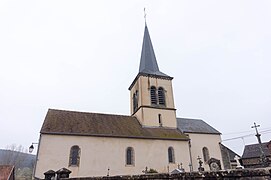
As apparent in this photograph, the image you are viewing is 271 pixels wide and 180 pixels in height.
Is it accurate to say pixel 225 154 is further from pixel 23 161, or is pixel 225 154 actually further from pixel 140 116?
pixel 23 161

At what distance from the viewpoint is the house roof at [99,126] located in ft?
53.0

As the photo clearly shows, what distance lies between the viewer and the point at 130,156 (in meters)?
16.9

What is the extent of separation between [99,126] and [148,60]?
11.8m

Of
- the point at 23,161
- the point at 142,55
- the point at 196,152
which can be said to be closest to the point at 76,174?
the point at 196,152

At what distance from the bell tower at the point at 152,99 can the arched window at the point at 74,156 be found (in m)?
7.11

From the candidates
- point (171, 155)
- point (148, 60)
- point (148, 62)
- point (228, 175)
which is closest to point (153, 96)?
point (148, 62)

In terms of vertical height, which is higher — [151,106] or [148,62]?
[148,62]

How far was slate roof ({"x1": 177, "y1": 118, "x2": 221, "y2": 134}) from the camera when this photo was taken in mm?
21312

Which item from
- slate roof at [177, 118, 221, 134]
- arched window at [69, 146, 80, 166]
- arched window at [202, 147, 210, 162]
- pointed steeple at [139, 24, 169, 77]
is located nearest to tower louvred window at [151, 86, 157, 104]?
pointed steeple at [139, 24, 169, 77]

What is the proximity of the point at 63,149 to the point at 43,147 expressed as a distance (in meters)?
1.44

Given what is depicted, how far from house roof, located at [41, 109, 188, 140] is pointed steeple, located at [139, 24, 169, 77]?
6.58 m

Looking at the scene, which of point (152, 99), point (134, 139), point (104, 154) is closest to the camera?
point (104, 154)

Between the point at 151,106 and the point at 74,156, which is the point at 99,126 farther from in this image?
the point at 151,106

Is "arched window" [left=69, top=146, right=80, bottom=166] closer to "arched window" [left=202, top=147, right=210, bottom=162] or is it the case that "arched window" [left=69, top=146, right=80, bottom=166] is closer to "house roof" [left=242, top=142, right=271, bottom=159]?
"arched window" [left=202, top=147, right=210, bottom=162]
